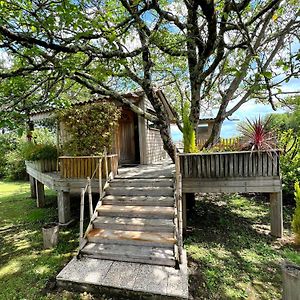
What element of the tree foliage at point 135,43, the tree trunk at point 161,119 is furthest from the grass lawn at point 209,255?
the tree foliage at point 135,43

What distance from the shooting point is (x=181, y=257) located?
15.3ft

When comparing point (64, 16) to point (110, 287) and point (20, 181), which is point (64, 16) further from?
point (20, 181)

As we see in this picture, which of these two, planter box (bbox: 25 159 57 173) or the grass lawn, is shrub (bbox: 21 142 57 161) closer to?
planter box (bbox: 25 159 57 173)

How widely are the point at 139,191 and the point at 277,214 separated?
3.81 m

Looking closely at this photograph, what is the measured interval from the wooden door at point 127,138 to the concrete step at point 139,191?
12.9ft

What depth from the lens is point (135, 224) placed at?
17.9ft

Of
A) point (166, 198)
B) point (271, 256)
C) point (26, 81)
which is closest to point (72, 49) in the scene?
point (26, 81)

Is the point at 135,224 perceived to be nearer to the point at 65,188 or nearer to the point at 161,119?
the point at 65,188

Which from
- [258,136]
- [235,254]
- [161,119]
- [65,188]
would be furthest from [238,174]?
[65,188]

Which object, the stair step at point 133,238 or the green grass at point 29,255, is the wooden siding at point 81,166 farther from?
the stair step at point 133,238

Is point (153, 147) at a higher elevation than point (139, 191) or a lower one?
higher

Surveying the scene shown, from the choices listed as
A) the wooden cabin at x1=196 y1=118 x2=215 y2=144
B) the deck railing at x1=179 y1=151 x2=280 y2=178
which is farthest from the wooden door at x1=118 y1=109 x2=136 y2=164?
the wooden cabin at x1=196 y1=118 x2=215 y2=144

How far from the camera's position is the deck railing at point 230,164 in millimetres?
6223

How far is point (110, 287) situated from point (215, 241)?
3.31 meters
